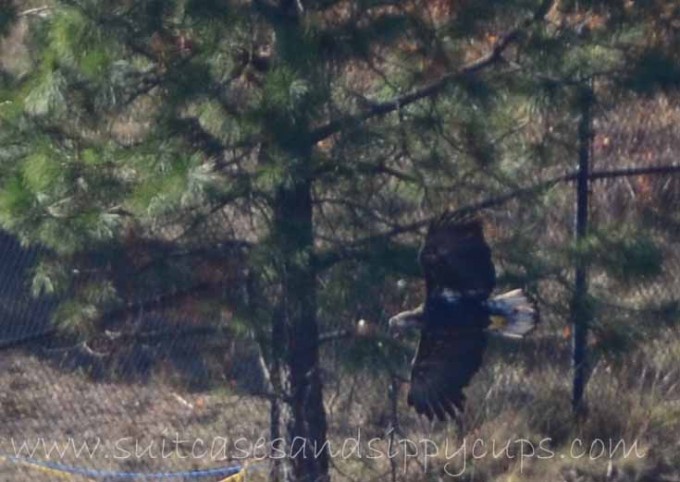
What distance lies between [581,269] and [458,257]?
1.90 ft

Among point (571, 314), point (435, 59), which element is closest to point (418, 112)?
point (435, 59)

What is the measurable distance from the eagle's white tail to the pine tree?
16 cm

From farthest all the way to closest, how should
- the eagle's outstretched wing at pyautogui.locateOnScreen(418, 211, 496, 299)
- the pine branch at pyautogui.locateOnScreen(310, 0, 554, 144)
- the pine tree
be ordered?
the eagle's outstretched wing at pyautogui.locateOnScreen(418, 211, 496, 299) → the pine branch at pyautogui.locateOnScreen(310, 0, 554, 144) → the pine tree

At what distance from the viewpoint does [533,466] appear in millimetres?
6754

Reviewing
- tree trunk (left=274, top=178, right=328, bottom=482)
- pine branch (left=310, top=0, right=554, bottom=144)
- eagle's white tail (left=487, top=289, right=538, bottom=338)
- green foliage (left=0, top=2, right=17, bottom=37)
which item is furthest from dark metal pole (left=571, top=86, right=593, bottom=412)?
green foliage (left=0, top=2, right=17, bottom=37)

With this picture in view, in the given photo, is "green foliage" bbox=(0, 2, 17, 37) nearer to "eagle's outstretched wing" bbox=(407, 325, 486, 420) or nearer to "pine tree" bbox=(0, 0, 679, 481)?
"pine tree" bbox=(0, 0, 679, 481)

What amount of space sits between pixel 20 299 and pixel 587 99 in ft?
13.4

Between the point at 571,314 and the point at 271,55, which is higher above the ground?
the point at 271,55

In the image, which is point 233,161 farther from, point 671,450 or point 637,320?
point 671,450

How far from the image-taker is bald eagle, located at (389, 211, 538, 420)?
17.9ft

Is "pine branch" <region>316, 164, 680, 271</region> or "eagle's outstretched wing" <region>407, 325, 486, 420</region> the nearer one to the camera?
"pine branch" <region>316, 164, 680, 271</region>

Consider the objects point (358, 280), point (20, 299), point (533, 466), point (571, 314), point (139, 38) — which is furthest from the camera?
point (20, 299)

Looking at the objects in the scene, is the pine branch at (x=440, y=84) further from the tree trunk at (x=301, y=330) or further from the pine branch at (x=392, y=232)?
Result: the pine branch at (x=392, y=232)

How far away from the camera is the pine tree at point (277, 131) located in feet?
15.6
